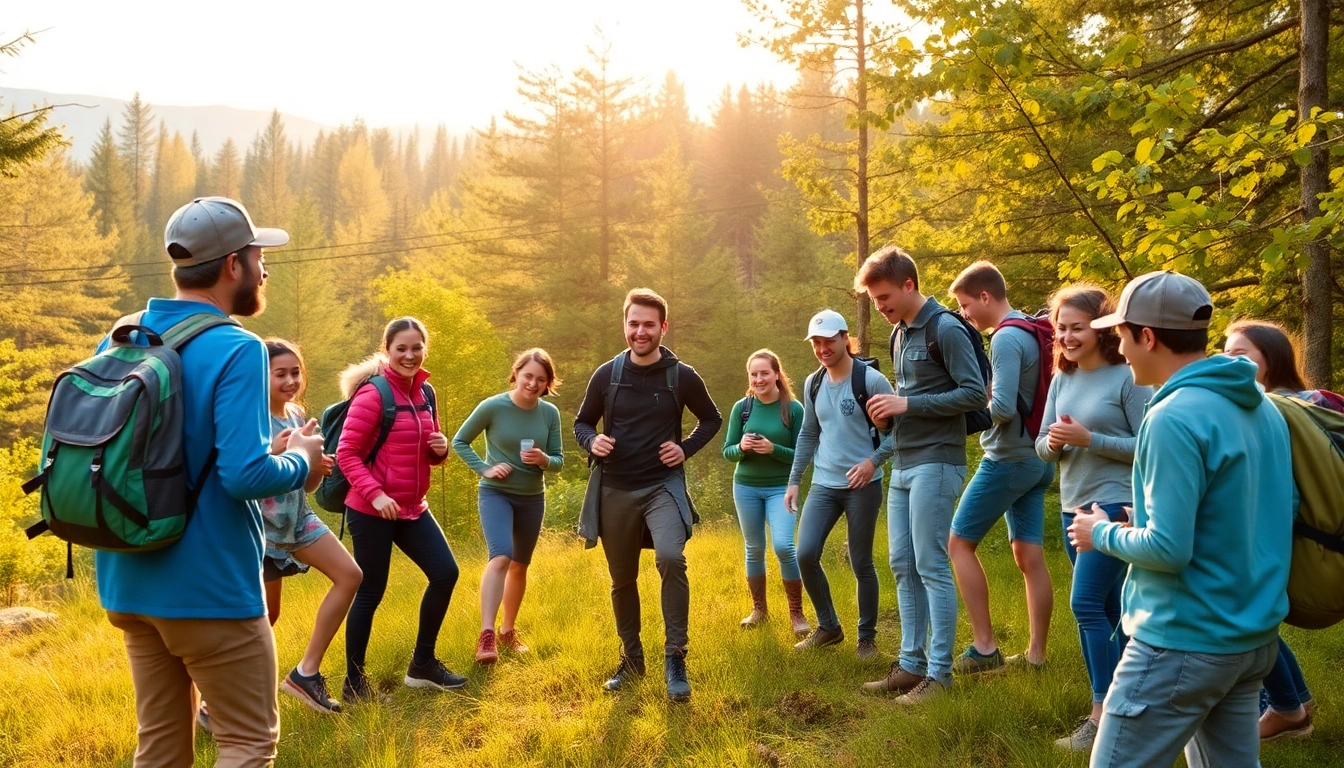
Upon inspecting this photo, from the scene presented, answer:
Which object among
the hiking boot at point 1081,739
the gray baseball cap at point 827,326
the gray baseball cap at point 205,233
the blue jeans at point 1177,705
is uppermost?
the gray baseball cap at point 205,233

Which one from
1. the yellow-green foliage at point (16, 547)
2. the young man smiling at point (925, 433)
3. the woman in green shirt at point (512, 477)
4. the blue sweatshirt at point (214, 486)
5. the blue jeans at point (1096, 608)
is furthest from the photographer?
the yellow-green foliage at point (16, 547)

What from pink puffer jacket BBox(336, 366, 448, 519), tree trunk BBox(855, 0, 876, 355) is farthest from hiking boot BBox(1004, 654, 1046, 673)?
tree trunk BBox(855, 0, 876, 355)

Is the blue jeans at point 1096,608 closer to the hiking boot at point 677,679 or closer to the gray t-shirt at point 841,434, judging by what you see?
the gray t-shirt at point 841,434

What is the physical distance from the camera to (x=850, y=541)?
6.00 meters

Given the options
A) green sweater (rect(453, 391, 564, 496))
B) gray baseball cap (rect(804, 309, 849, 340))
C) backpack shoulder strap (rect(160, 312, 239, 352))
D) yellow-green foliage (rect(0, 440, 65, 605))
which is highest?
gray baseball cap (rect(804, 309, 849, 340))

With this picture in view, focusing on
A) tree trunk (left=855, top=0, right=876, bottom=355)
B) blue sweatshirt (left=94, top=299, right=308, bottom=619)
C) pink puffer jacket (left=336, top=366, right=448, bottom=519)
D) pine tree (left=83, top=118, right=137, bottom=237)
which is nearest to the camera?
blue sweatshirt (left=94, top=299, right=308, bottom=619)

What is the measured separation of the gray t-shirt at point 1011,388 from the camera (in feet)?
16.5

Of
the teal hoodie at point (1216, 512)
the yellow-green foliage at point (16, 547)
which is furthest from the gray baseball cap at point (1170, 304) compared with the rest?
the yellow-green foliage at point (16, 547)

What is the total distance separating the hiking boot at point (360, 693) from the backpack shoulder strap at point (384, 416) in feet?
4.55

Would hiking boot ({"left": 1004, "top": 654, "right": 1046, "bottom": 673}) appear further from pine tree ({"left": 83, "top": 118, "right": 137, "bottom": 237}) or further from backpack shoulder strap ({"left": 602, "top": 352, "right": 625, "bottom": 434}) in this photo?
pine tree ({"left": 83, "top": 118, "right": 137, "bottom": 237})

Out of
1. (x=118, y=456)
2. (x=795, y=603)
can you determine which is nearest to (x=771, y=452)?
(x=795, y=603)

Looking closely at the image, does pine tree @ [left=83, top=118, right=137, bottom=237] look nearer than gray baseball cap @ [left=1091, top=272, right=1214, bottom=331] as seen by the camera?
No

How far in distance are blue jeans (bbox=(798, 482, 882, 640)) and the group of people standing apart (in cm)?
2

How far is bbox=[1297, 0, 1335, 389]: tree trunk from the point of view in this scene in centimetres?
598
